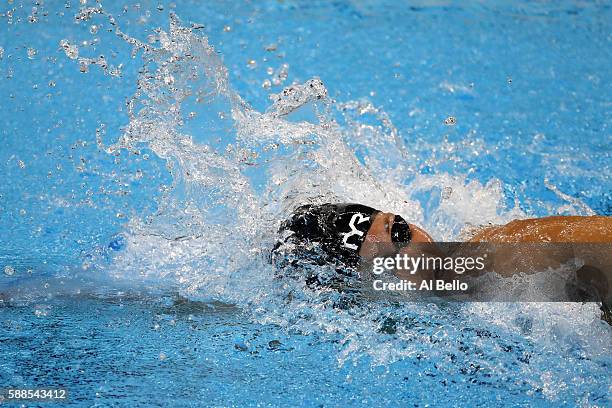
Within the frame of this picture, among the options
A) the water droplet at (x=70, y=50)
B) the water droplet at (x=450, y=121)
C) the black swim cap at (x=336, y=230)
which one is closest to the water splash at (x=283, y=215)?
the black swim cap at (x=336, y=230)

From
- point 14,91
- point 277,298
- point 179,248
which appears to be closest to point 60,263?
point 179,248

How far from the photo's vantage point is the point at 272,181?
208 cm

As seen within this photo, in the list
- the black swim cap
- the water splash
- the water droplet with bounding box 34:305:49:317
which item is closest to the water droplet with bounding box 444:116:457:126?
the water splash

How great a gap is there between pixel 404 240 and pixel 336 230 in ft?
0.51

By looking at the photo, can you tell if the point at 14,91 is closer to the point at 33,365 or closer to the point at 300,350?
the point at 33,365

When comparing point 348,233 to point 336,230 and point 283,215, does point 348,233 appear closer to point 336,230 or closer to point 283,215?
point 336,230

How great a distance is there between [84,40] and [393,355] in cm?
239

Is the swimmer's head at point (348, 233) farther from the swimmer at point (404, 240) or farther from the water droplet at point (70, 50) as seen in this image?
the water droplet at point (70, 50)

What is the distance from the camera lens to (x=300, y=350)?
67.2 inches

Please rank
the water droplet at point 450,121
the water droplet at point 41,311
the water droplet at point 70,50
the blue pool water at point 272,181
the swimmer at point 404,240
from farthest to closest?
1. the water droplet at point 450,121
2. the water droplet at point 70,50
3. the water droplet at point 41,311
4. the blue pool water at point 272,181
5. the swimmer at point 404,240

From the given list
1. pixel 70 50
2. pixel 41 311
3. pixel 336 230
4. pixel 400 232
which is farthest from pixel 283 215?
pixel 70 50

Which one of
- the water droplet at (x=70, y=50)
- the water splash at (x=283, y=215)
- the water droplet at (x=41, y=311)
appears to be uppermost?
the water droplet at (x=70, y=50)

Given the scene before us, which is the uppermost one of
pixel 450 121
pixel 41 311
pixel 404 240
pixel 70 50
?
pixel 70 50

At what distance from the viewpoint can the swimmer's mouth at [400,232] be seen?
1659 mm
